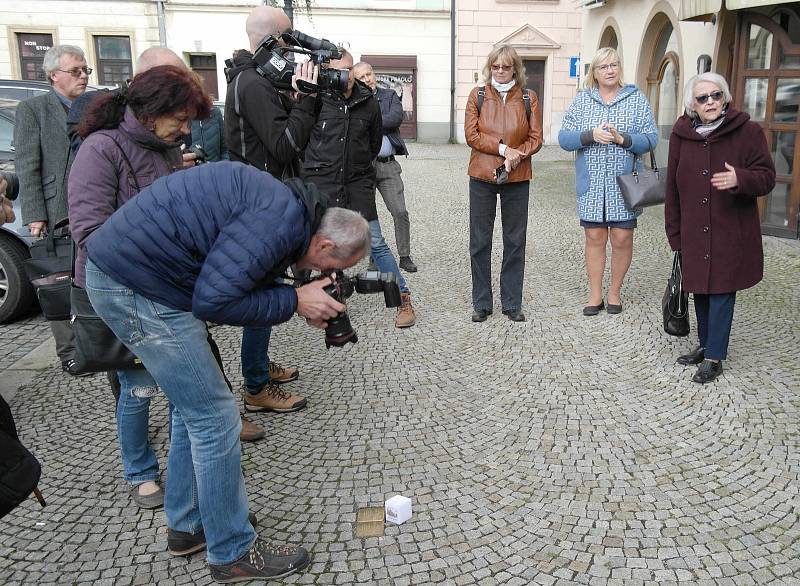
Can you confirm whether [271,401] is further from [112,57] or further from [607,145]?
[112,57]

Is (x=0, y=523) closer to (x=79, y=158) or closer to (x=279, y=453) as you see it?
(x=279, y=453)

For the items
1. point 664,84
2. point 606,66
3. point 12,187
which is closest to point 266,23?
point 12,187

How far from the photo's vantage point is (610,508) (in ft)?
10.4

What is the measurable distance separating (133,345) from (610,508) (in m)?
2.08

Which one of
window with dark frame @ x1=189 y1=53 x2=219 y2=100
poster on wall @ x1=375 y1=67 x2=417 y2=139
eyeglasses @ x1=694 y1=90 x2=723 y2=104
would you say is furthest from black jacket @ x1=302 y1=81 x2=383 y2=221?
window with dark frame @ x1=189 y1=53 x2=219 y2=100

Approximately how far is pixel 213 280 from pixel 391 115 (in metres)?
4.95

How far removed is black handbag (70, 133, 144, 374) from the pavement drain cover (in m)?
1.14

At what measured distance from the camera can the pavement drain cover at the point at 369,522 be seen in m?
3.04

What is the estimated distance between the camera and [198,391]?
98.8 inches

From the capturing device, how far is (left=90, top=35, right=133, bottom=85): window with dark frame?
2348cm

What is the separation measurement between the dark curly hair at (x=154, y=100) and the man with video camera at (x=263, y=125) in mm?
1017

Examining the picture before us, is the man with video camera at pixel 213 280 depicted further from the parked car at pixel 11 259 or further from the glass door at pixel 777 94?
the glass door at pixel 777 94

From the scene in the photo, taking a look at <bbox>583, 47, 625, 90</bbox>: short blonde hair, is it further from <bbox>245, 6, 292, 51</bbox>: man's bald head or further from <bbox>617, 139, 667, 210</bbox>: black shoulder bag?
<bbox>245, 6, 292, 51</bbox>: man's bald head

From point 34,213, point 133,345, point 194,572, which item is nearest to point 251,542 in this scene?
point 194,572
